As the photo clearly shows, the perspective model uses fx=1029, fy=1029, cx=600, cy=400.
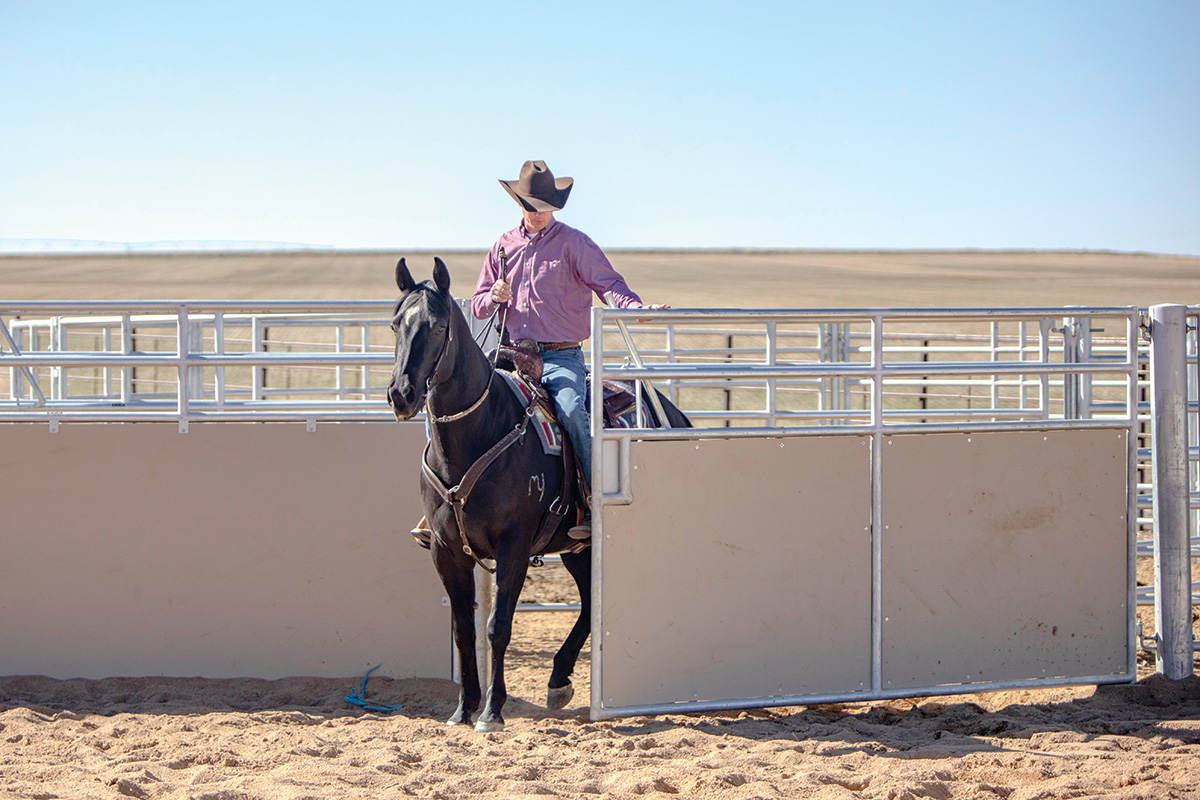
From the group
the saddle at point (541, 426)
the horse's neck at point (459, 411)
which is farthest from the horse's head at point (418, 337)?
the saddle at point (541, 426)

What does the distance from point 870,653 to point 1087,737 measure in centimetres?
94

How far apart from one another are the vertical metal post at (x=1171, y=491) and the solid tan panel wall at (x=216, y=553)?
3563mm

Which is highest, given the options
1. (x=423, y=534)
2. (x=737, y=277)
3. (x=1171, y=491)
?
(x=737, y=277)

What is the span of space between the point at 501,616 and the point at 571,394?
1042 mm

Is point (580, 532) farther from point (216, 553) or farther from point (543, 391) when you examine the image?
point (216, 553)

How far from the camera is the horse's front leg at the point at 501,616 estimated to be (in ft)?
14.3

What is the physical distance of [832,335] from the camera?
891 centimetres

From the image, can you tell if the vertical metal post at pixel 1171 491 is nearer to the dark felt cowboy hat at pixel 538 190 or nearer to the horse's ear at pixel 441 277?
the dark felt cowboy hat at pixel 538 190

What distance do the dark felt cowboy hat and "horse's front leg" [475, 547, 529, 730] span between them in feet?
5.25

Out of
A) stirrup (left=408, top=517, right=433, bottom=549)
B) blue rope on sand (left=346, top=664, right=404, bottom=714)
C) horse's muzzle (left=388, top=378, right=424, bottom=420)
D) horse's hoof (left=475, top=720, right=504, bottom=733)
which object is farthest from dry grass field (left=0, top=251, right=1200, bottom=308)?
horse's muzzle (left=388, top=378, right=424, bottom=420)

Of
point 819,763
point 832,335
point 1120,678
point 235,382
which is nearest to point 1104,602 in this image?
point 1120,678

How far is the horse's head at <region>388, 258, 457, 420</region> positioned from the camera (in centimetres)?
378

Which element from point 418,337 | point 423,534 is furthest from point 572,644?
point 418,337

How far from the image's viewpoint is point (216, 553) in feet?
16.8
